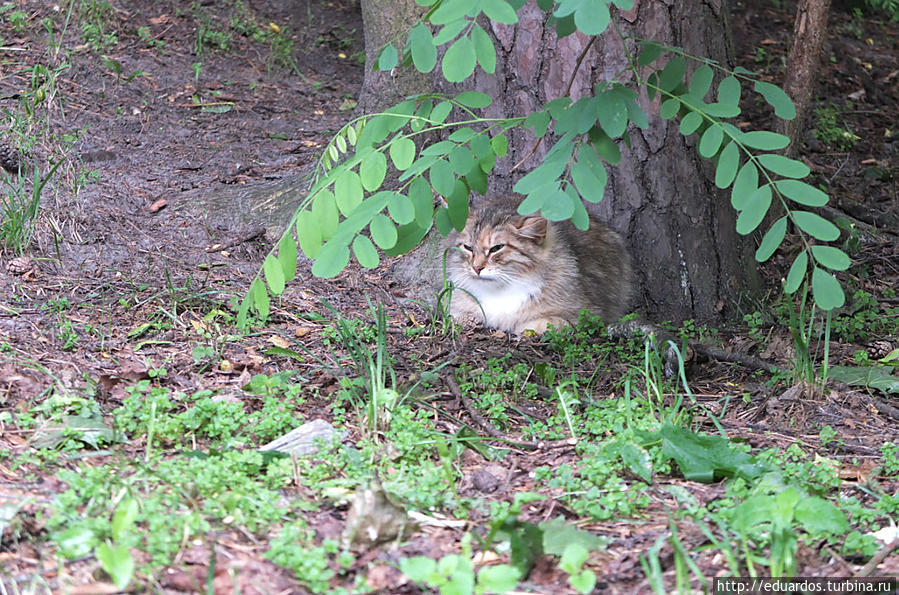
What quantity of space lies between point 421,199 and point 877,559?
6.48 ft

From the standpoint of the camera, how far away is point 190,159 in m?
6.21

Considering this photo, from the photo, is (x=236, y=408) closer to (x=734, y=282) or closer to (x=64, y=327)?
(x=64, y=327)

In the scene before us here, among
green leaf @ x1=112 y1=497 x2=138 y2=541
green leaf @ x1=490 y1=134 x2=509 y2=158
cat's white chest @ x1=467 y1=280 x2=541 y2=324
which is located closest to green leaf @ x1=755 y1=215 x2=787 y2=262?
green leaf @ x1=490 y1=134 x2=509 y2=158

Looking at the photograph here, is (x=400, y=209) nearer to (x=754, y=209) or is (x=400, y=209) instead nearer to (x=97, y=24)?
(x=754, y=209)

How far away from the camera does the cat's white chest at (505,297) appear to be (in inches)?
208

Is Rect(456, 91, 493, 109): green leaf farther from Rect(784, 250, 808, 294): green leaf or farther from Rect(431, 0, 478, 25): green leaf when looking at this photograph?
Rect(784, 250, 808, 294): green leaf

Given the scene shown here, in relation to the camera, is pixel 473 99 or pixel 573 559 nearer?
pixel 573 559

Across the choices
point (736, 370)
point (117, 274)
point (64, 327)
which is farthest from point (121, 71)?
point (736, 370)

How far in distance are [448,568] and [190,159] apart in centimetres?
459

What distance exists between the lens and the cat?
5.17 meters

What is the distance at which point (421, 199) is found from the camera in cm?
351

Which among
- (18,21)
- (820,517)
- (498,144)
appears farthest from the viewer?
(18,21)

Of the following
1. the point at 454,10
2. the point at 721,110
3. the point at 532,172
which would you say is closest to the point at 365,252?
the point at 532,172

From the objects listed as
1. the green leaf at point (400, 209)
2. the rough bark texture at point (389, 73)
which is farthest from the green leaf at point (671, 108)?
the rough bark texture at point (389, 73)
